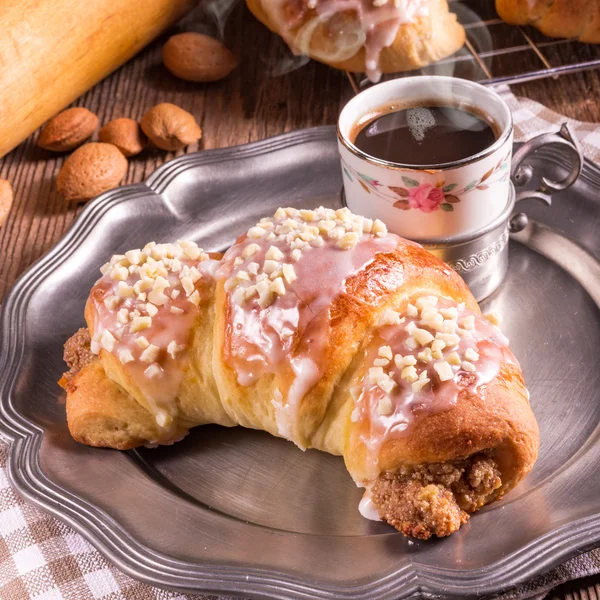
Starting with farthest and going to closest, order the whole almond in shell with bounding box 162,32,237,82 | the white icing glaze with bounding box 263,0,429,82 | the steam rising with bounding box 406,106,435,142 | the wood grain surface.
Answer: the whole almond in shell with bounding box 162,32,237,82
the wood grain surface
the white icing glaze with bounding box 263,0,429,82
the steam rising with bounding box 406,106,435,142

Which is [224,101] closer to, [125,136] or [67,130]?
[125,136]

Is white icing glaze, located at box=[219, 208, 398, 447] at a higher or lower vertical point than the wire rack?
higher

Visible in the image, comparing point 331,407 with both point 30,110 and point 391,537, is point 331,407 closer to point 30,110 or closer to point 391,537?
point 391,537

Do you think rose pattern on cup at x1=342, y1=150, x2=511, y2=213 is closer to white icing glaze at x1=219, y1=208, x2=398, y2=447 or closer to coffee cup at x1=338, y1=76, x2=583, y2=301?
coffee cup at x1=338, y1=76, x2=583, y2=301

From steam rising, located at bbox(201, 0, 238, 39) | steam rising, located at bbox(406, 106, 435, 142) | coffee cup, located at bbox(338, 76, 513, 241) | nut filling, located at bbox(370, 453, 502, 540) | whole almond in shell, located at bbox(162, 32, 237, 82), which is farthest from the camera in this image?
steam rising, located at bbox(201, 0, 238, 39)

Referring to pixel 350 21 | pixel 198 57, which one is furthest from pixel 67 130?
pixel 350 21

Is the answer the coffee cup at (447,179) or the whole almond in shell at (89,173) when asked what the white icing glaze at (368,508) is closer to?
the coffee cup at (447,179)

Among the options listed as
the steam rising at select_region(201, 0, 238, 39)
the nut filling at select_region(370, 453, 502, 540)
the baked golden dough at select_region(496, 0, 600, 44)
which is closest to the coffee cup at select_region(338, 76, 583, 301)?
the nut filling at select_region(370, 453, 502, 540)
